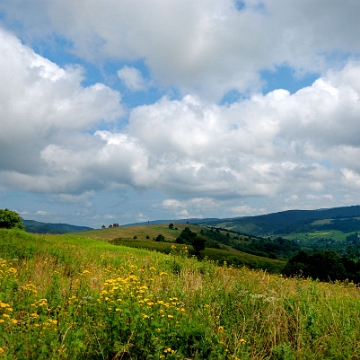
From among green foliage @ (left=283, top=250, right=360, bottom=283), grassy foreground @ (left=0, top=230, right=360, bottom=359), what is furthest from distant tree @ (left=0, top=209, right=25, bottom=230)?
green foliage @ (left=283, top=250, right=360, bottom=283)

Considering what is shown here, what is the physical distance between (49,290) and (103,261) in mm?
7582

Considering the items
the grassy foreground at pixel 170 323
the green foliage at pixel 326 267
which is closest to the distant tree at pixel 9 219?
the grassy foreground at pixel 170 323

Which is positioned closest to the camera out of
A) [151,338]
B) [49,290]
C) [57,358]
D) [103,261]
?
[57,358]

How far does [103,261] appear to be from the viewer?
1550 centimetres

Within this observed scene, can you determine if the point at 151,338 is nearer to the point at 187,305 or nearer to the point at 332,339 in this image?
the point at 187,305

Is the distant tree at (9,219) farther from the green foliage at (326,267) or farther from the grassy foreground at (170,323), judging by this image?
the green foliage at (326,267)

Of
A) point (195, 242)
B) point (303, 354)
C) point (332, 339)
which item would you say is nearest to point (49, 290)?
point (303, 354)

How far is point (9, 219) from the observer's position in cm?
4303

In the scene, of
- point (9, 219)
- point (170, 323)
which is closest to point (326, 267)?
point (9, 219)

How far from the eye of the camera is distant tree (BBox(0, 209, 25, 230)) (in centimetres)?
4253

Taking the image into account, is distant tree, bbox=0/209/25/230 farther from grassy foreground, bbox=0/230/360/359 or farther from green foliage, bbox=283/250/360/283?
green foliage, bbox=283/250/360/283

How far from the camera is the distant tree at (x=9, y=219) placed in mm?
42525

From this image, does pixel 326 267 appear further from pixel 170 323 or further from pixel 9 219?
pixel 170 323

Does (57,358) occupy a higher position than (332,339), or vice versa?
(57,358)
